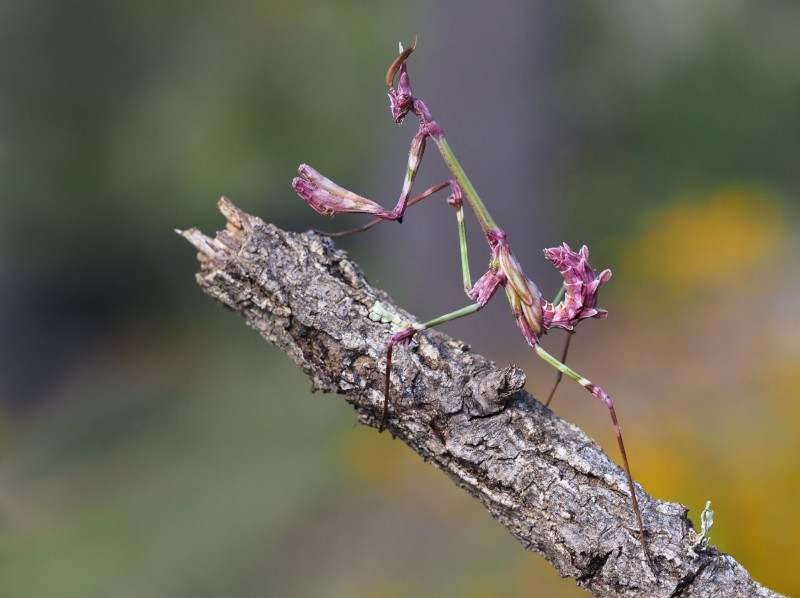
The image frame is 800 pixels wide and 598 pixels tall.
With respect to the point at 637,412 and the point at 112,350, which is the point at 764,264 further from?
the point at 112,350

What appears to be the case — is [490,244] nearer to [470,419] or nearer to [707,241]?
[470,419]

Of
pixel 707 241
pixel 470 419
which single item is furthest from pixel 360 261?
pixel 470 419

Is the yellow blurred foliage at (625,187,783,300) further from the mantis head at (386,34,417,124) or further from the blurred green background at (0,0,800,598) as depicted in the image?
the mantis head at (386,34,417,124)

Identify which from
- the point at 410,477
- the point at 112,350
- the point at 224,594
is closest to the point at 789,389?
the point at 410,477

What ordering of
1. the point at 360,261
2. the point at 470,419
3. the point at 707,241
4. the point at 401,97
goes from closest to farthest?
1. the point at 470,419
2. the point at 401,97
3. the point at 707,241
4. the point at 360,261

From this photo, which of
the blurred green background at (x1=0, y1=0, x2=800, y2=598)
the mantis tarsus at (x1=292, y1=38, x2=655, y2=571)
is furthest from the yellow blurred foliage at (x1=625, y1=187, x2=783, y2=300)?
the mantis tarsus at (x1=292, y1=38, x2=655, y2=571)
